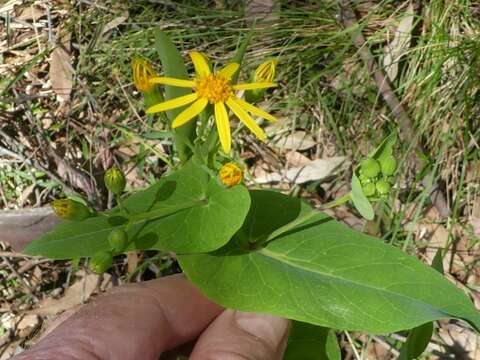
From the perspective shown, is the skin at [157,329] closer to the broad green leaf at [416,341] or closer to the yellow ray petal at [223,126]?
the broad green leaf at [416,341]

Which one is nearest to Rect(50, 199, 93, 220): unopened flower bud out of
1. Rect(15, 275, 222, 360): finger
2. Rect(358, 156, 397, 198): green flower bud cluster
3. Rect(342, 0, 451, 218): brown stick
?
Rect(15, 275, 222, 360): finger

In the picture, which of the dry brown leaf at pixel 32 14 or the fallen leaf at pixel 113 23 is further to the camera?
the dry brown leaf at pixel 32 14

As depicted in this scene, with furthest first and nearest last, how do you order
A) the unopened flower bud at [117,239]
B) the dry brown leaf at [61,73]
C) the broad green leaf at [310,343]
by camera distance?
the dry brown leaf at [61,73], the broad green leaf at [310,343], the unopened flower bud at [117,239]

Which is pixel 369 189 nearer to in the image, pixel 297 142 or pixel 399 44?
pixel 297 142

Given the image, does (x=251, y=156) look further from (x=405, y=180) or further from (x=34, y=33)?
(x=34, y=33)

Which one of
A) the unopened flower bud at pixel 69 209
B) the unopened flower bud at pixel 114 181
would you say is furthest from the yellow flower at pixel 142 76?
the unopened flower bud at pixel 69 209

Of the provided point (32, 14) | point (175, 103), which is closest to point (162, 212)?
point (175, 103)

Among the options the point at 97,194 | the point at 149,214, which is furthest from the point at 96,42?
the point at 149,214
